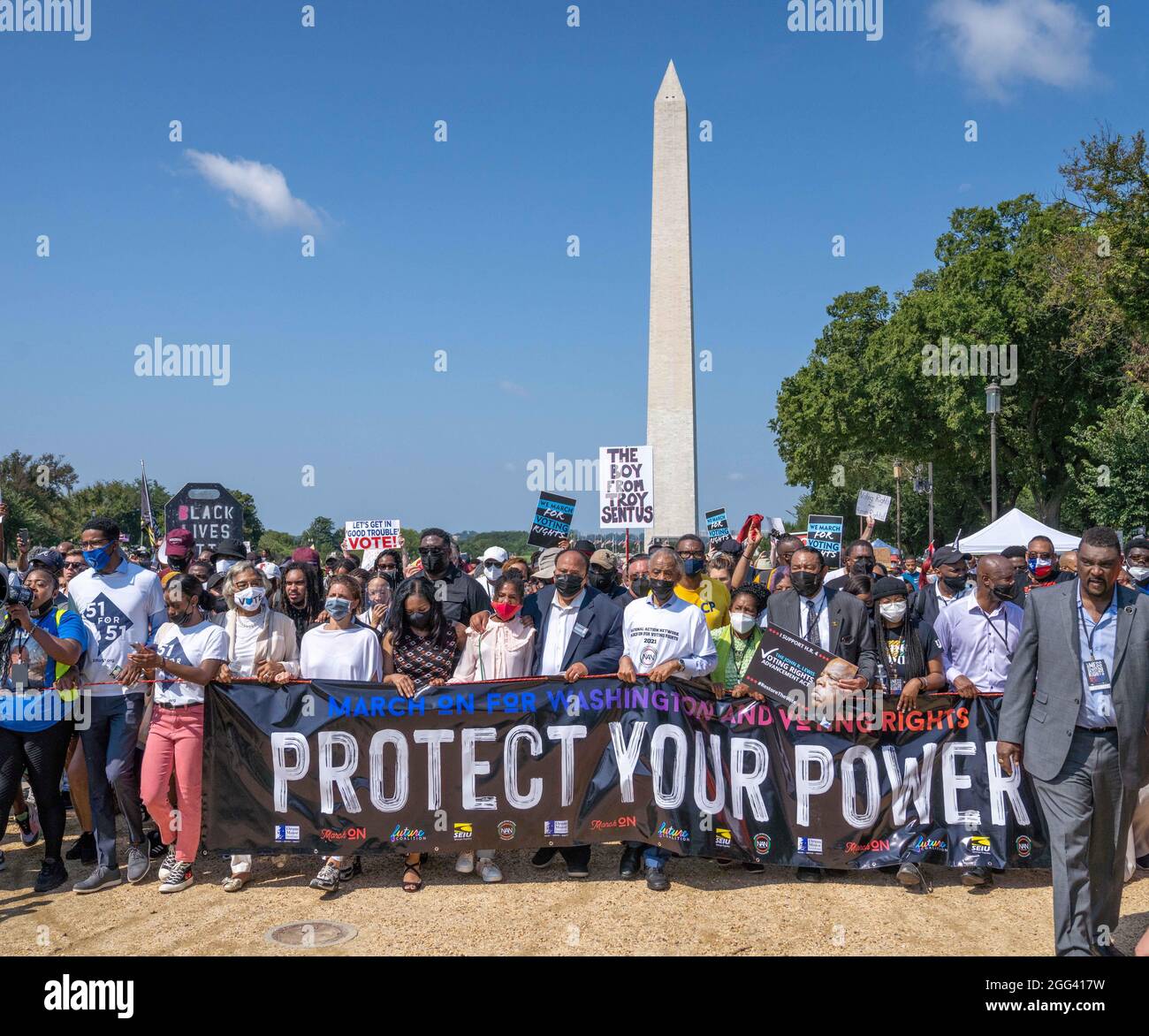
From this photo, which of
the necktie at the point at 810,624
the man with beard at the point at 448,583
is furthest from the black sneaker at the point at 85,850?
the necktie at the point at 810,624

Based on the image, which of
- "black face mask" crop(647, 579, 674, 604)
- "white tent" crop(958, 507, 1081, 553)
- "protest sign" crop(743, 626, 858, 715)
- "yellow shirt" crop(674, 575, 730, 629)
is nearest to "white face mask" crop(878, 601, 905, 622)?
"protest sign" crop(743, 626, 858, 715)

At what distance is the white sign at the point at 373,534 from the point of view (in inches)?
649

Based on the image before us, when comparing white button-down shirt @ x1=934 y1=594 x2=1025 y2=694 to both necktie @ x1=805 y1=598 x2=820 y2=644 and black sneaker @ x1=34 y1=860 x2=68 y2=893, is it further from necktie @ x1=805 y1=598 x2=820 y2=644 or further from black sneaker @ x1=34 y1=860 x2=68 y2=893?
black sneaker @ x1=34 y1=860 x2=68 y2=893

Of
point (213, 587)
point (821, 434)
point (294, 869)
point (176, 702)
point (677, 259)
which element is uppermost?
point (677, 259)

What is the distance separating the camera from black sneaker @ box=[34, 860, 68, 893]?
19.7 feet

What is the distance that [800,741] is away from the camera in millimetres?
6152

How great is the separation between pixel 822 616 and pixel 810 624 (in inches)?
3.7

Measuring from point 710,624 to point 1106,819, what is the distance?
→ 3.30 m

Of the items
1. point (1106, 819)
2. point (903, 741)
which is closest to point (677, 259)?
point (903, 741)

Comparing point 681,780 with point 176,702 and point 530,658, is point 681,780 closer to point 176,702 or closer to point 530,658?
point 530,658

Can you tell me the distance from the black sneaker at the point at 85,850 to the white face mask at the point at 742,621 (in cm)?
456

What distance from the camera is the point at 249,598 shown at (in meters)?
6.23

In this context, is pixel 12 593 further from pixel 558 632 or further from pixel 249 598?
pixel 558 632

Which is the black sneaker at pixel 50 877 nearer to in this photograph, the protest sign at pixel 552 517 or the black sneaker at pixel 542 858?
the black sneaker at pixel 542 858
